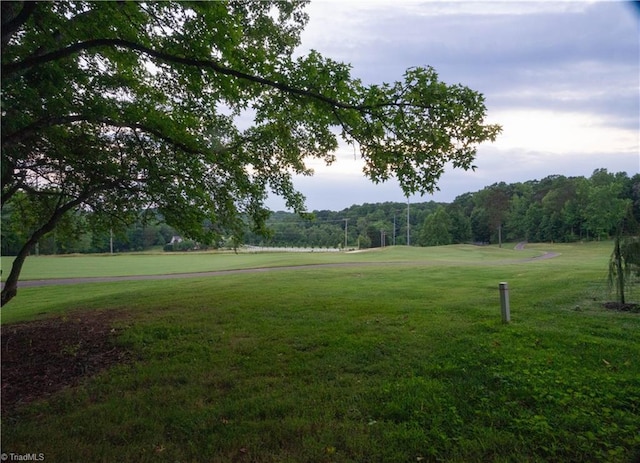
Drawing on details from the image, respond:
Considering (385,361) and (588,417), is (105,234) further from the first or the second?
(588,417)

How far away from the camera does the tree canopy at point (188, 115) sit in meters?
5.21

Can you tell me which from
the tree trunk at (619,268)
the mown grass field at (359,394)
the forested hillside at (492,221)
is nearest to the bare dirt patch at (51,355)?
the mown grass field at (359,394)

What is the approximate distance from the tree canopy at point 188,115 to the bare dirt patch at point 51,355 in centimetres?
135

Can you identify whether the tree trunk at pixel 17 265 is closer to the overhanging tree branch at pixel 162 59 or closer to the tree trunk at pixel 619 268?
the overhanging tree branch at pixel 162 59

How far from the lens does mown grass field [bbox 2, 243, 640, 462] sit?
3.54 metres

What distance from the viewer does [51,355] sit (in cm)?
690

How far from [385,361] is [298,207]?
15.0ft

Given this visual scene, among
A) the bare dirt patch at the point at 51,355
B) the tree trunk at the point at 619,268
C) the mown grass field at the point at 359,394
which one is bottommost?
the bare dirt patch at the point at 51,355

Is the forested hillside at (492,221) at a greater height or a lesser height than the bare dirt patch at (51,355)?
greater

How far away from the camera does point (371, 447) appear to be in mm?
3506

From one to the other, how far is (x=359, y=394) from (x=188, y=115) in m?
6.40

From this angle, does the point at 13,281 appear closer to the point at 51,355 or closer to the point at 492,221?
the point at 51,355

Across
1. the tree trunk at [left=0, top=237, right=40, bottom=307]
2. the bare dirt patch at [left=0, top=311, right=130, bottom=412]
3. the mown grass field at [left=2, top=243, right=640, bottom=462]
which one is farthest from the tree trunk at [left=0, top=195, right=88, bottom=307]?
the mown grass field at [left=2, top=243, right=640, bottom=462]

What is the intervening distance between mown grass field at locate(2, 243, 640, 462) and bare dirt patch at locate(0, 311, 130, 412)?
407 millimetres
